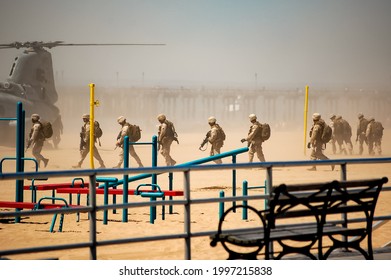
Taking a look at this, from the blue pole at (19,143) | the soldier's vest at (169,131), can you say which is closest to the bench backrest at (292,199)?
the blue pole at (19,143)

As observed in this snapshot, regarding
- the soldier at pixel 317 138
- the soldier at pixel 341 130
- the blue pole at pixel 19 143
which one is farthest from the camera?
the soldier at pixel 341 130

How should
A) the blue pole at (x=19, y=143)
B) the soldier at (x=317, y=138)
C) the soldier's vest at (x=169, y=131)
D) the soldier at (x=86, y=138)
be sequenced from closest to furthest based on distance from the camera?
1. the blue pole at (x=19, y=143)
2. the soldier at (x=317, y=138)
3. the soldier's vest at (x=169, y=131)
4. the soldier at (x=86, y=138)

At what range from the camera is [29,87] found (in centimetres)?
4050

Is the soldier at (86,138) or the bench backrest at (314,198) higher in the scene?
the bench backrest at (314,198)

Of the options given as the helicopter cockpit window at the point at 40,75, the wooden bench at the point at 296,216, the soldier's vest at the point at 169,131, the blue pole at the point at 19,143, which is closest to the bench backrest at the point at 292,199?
the wooden bench at the point at 296,216

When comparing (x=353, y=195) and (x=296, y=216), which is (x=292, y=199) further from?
(x=353, y=195)

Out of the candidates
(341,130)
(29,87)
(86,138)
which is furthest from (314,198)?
(29,87)

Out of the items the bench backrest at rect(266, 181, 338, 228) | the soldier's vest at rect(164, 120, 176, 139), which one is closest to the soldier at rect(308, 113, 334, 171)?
the soldier's vest at rect(164, 120, 176, 139)

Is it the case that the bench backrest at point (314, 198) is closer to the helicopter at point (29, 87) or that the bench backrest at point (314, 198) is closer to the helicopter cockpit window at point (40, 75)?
the helicopter at point (29, 87)

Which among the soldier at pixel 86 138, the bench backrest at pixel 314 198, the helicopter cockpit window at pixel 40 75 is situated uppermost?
the helicopter cockpit window at pixel 40 75

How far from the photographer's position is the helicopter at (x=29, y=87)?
38219mm

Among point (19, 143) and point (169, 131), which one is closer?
point (19, 143)

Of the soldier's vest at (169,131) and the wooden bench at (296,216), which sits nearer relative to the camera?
the wooden bench at (296,216)

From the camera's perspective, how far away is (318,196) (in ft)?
20.9
